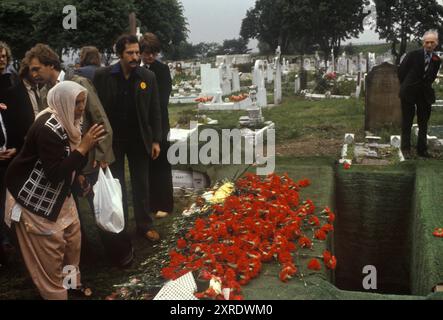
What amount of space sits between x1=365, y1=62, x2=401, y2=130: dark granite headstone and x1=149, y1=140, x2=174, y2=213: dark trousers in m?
5.32

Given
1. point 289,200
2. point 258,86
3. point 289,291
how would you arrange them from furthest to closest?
point 258,86 → point 289,200 → point 289,291

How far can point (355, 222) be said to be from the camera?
577 cm

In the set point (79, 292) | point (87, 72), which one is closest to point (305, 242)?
point (79, 292)

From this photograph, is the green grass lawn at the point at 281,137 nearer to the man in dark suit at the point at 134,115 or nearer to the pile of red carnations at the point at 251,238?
the pile of red carnations at the point at 251,238

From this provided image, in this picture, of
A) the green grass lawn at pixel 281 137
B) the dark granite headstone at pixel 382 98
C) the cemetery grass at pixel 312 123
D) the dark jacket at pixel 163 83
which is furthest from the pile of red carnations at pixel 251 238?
the dark granite headstone at pixel 382 98

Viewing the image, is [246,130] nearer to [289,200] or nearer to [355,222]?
[355,222]

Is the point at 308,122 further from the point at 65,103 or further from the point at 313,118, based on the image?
the point at 65,103

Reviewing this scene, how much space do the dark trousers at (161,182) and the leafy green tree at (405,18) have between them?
1360 inches

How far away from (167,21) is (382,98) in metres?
39.3

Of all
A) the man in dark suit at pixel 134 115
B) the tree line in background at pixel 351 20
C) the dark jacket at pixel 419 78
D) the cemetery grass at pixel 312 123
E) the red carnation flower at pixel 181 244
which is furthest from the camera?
the tree line in background at pixel 351 20

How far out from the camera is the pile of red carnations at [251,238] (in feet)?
11.1

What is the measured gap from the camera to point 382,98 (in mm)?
9555
